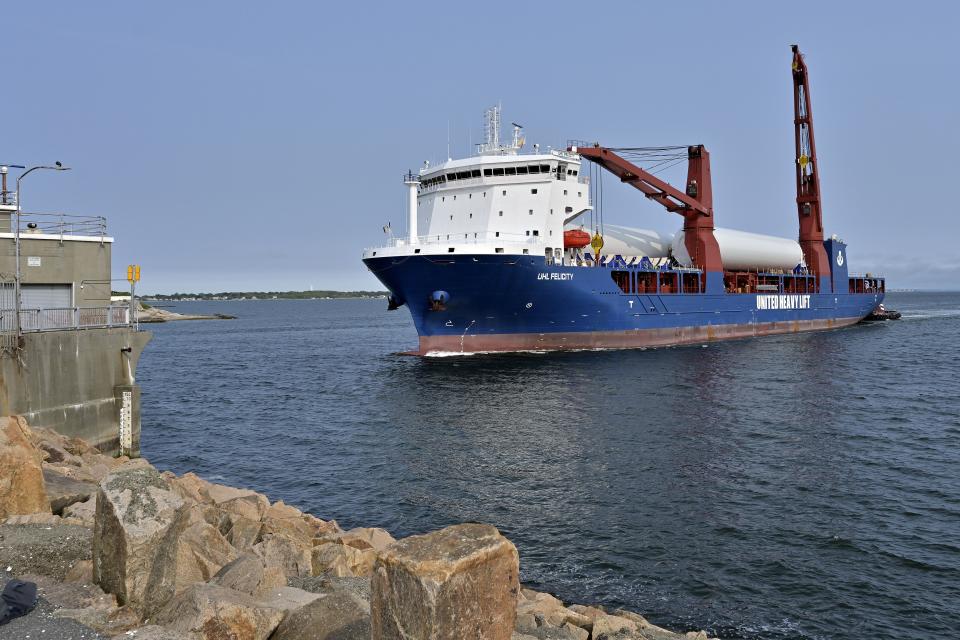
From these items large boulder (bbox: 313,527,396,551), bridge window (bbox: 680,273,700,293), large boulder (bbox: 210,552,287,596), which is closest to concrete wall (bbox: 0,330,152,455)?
large boulder (bbox: 313,527,396,551)

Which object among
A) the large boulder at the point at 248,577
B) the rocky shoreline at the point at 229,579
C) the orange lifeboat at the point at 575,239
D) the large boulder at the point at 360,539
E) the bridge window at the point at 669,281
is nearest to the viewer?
the rocky shoreline at the point at 229,579

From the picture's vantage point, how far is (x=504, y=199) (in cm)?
4056

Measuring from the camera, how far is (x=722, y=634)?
947 centimetres

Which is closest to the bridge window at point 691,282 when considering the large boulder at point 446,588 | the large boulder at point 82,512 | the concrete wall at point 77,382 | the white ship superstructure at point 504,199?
the white ship superstructure at point 504,199

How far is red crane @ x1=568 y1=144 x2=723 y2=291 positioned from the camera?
4781 centimetres

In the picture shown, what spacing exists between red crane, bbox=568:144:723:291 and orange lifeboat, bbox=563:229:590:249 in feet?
27.5

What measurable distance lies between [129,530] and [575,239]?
36.7 m

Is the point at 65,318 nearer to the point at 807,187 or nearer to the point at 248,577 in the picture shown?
the point at 248,577

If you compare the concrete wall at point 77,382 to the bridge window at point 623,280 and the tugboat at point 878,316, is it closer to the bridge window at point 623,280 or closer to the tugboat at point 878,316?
the bridge window at point 623,280

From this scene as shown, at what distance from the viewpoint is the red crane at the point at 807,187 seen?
6309cm

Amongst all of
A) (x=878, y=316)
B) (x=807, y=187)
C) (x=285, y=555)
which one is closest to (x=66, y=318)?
(x=285, y=555)

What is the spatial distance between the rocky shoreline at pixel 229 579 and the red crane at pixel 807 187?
62896mm

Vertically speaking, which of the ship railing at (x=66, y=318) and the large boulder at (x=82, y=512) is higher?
the ship railing at (x=66, y=318)

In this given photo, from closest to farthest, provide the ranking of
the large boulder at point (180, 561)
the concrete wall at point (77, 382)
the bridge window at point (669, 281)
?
the large boulder at point (180, 561)
the concrete wall at point (77, 382)
the bridge window at point (669, 281)
